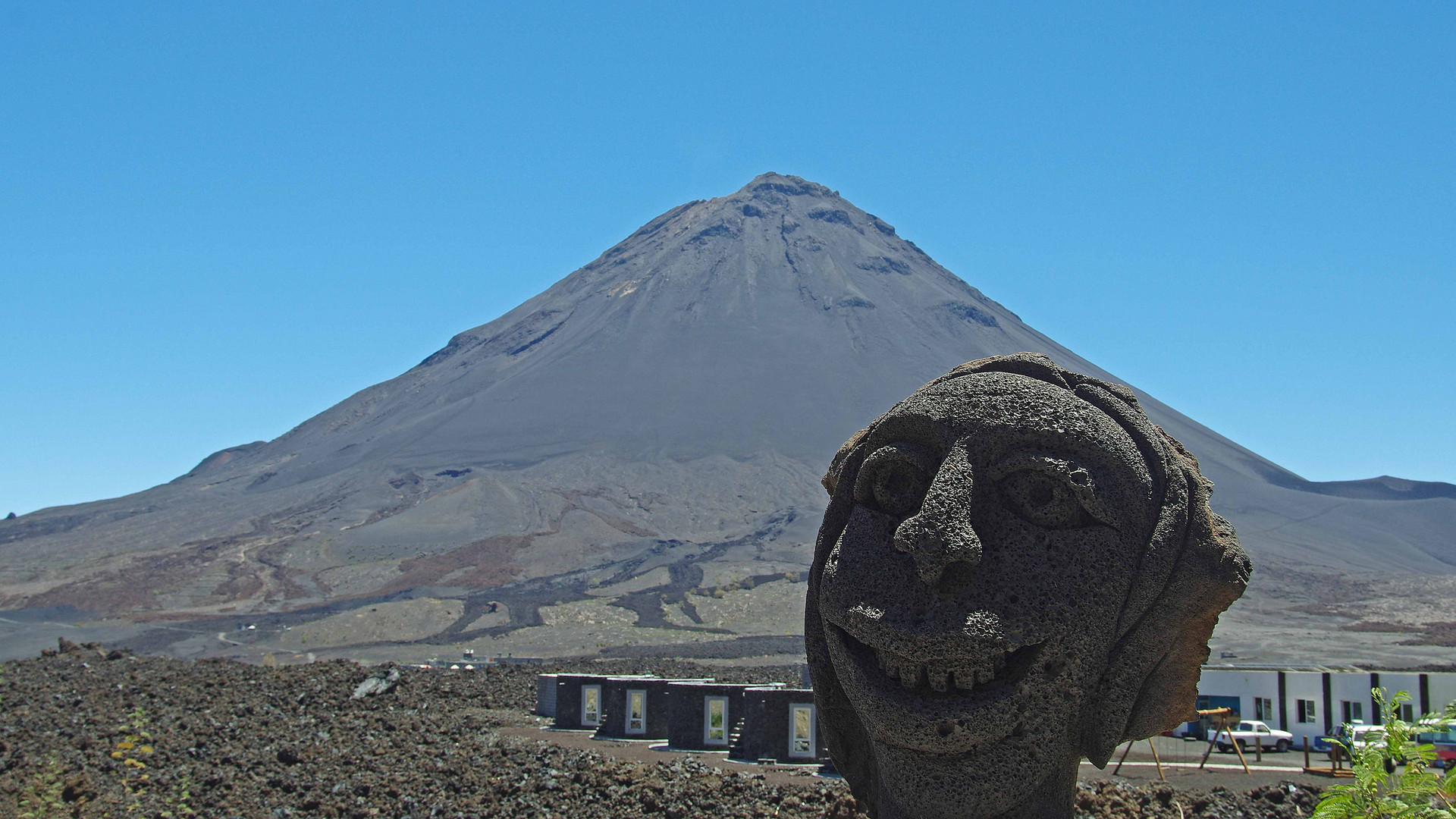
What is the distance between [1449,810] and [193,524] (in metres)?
122

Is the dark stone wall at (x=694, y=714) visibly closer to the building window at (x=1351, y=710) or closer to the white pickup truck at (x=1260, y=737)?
the white pickup truck at (x=1260, y=737)

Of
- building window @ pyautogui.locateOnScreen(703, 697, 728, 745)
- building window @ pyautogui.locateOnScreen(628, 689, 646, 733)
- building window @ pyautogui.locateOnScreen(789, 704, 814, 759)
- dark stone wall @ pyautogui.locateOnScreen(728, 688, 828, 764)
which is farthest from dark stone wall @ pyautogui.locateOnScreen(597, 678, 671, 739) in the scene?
building window @ pyautogui.locateOnScreen(789, 704, 814, 759)

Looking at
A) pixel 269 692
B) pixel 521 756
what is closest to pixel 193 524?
pixel 269 692

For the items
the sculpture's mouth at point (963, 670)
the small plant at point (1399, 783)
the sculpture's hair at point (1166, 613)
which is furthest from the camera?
the sculpture's hair at point (1166, 613)

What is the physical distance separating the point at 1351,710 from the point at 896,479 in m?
19.3

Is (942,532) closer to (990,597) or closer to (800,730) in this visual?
(990,597)

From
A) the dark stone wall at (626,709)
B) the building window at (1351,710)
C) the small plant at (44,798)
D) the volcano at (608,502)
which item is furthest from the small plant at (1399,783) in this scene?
the volcano at (608,502)

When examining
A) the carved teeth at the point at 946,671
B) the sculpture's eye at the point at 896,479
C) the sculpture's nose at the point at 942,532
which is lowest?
the carved teeth at the point at 946,671

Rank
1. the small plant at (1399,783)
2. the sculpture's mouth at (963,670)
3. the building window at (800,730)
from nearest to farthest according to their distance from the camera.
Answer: the small plant at (1399,783)
the sculpture's mouth at (963,670)
the building window at (800,730)

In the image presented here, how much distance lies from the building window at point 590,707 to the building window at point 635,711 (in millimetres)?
1456

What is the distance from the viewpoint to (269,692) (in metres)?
23.0

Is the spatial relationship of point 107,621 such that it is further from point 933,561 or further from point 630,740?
point 933,561

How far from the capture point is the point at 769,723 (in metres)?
18.9

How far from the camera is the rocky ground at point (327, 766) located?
1212cm
